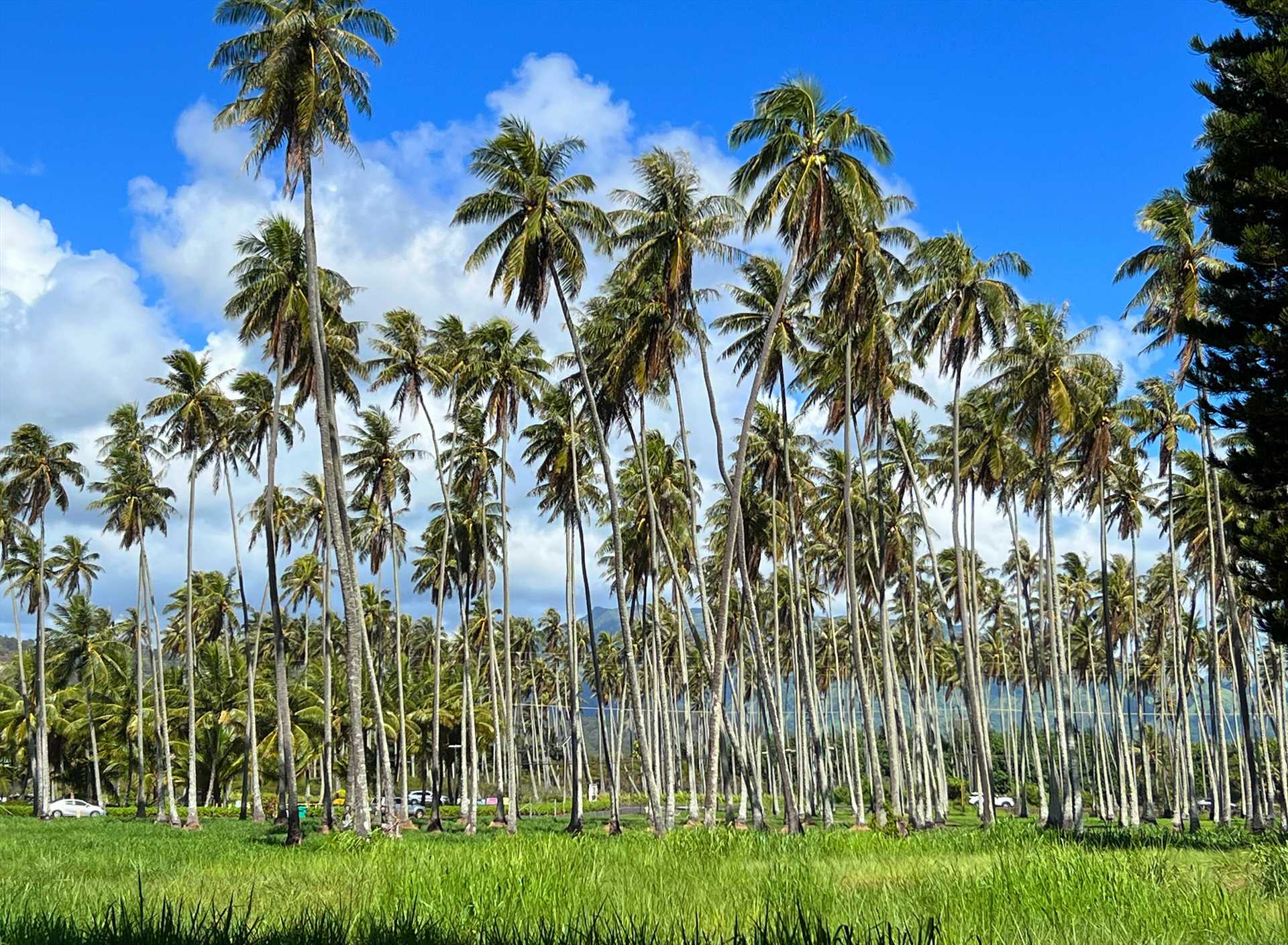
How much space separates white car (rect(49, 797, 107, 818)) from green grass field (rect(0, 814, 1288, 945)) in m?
36.9

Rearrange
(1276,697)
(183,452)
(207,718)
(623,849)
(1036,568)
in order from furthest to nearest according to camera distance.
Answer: (1036,568) → (207,718) → (1276,697) → (183,452) → (623,849)

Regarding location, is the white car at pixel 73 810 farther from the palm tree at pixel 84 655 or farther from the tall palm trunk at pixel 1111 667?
the tall palm trunk at pixel 1111 667

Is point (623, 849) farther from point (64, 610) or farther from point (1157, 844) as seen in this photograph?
point (64, 610)

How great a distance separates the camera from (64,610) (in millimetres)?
58906

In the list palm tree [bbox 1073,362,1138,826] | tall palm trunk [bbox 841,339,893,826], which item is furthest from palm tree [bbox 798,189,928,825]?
palm tree [bbox 1073,362,1138,826]

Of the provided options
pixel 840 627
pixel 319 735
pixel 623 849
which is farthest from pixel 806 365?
pixel 840 627

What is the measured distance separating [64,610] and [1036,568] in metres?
54.1

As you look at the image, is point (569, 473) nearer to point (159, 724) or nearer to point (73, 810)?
point (159, 724)

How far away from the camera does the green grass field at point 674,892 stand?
8.06 meters

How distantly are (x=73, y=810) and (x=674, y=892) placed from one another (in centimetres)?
5082

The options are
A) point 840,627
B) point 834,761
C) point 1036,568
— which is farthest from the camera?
point 834,761

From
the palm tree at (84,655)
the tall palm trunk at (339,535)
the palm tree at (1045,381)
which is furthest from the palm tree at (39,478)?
the palm tree at (1045,381)

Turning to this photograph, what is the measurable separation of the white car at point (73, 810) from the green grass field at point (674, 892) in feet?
121

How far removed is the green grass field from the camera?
8.06m
